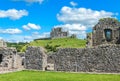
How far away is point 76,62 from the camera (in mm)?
33031

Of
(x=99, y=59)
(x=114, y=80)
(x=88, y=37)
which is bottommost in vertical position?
(x=114, y=80)

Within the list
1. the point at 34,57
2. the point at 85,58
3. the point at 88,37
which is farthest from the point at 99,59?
the point at 88,37

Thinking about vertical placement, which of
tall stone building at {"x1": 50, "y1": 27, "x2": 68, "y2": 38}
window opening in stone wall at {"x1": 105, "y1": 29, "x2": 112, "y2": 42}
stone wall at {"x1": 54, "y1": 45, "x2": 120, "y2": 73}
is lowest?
stone wall at {"x1": 54, "y1": 45, "x2": 120, "y2": 73}

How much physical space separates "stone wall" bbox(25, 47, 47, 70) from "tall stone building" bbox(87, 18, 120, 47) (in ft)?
28.7

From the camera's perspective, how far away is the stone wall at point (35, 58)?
34.6 metres

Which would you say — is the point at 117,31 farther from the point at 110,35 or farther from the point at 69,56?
the point at 69,56

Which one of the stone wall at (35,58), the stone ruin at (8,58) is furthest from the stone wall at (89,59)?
the stone ruin at (8,58)

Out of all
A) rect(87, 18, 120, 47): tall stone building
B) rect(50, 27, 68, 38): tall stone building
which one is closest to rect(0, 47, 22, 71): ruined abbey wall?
rect(87, 18, 120, 47): tall stone building

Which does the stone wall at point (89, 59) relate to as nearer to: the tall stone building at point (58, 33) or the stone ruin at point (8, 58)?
the stone ruin at point (8, 58)

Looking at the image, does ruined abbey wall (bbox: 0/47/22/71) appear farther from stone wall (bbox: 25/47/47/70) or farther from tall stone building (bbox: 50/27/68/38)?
tall stone building (bbox: 50/27/68/38)

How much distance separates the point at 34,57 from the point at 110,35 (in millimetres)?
12275

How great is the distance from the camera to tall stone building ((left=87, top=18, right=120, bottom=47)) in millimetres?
41375

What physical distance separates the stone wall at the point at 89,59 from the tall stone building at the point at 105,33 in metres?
8.30

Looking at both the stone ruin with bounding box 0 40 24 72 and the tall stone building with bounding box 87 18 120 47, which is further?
the tall stone building with bounding box 87 18 120 47
